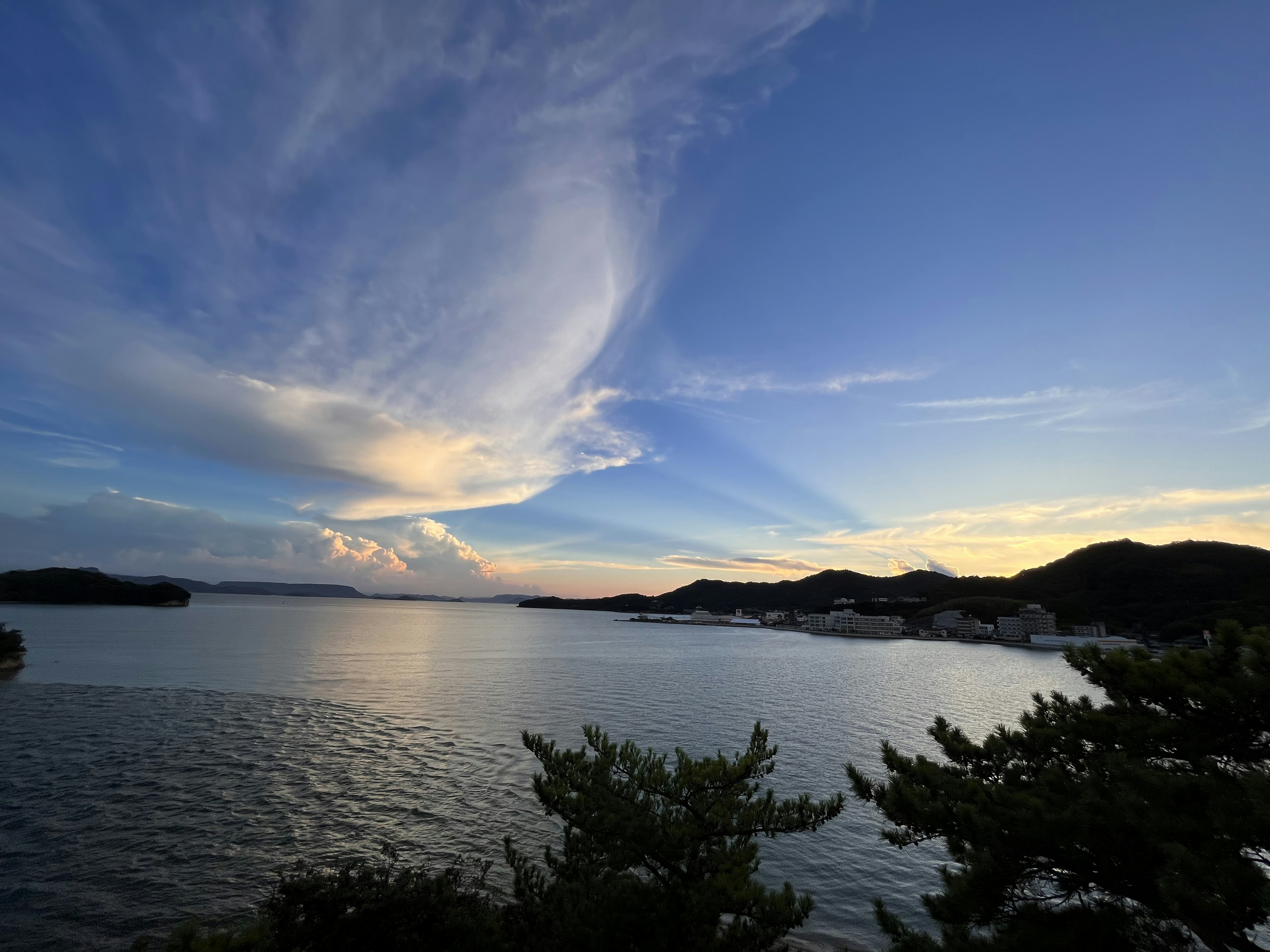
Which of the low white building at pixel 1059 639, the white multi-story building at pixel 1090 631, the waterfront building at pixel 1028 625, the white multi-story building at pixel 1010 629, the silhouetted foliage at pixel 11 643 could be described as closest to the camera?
the silhouetted foliage at pixel 11 643

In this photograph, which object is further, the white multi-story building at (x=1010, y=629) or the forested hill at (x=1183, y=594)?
the white multi-story building at (x=1010, y=629)

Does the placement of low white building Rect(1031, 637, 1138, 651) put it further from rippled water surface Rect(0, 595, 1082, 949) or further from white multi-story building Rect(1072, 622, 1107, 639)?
rippled water surface Rect(0, 595, 1082, 949)

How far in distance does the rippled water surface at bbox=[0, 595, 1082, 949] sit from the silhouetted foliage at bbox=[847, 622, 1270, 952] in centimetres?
831

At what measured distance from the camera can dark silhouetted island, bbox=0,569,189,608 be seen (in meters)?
178

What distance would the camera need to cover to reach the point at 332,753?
29859mm

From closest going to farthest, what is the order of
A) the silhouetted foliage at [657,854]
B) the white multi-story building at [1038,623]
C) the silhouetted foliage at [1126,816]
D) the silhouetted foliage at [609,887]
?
the silhouetted foliage at [1126,816] < the silhouetted foliage at [609,887] < the silhouetted foliage at [657,854] < the white multi-story building at [1038,623]

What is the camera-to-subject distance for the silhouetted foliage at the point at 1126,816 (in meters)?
7.16

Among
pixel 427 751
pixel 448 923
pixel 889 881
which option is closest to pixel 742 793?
pixel 448 923

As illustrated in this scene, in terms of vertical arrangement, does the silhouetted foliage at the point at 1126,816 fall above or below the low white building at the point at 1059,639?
above

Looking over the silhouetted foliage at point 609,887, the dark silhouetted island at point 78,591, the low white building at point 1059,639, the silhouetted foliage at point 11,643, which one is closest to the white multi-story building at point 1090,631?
the low white building at point 1059,639

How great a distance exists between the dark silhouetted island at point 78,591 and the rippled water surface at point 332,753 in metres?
130

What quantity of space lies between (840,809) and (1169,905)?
15.4 feet

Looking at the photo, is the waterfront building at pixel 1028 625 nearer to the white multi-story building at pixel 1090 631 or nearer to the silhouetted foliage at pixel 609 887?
the white multi-story building at pixel 1090 631

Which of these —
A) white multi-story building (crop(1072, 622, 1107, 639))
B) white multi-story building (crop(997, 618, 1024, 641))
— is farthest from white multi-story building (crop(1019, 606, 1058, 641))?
white multi-story building (crop(1072, 622, 1107, 639))
